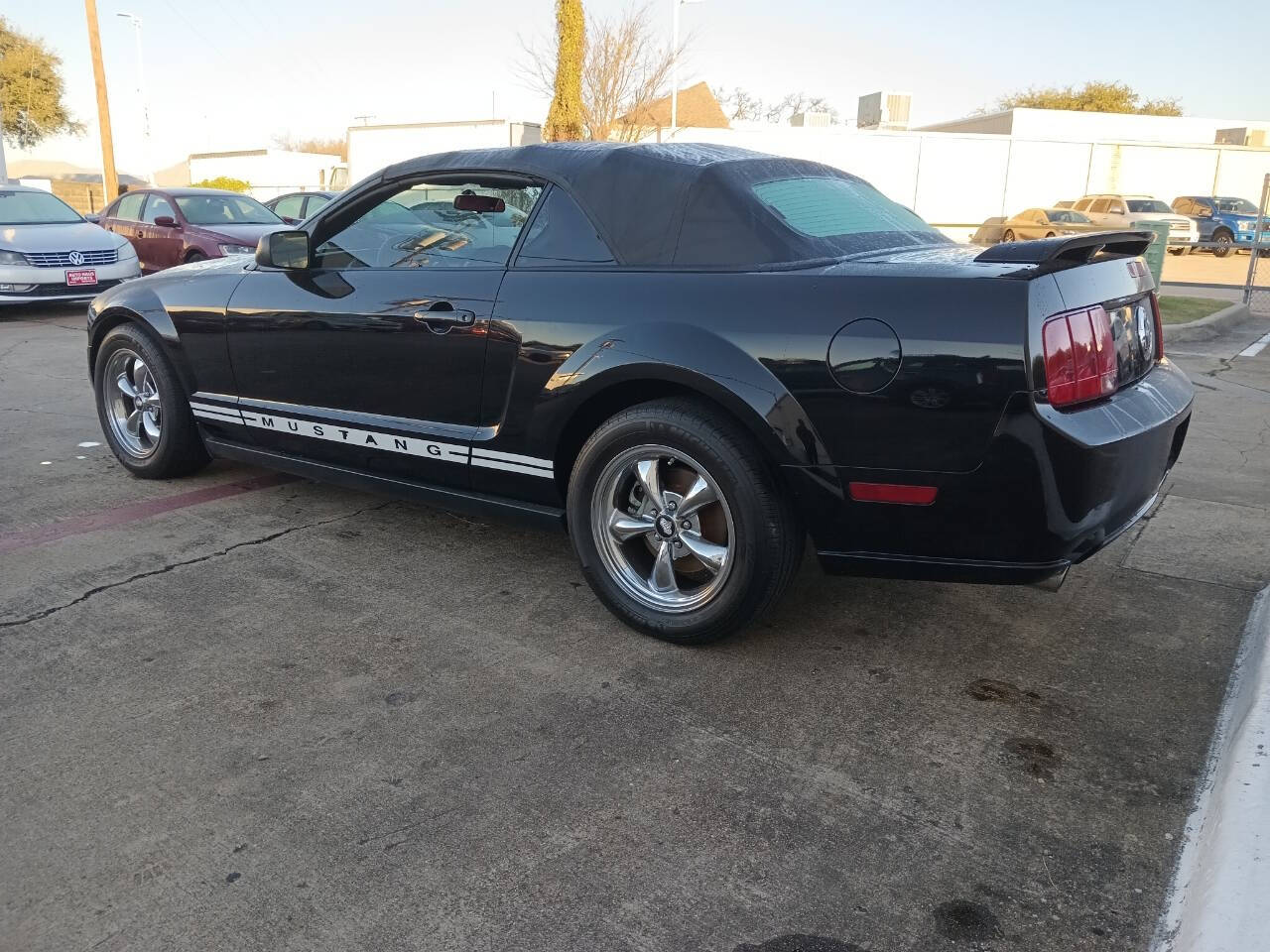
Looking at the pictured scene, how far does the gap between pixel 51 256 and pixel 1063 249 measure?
37.5 feet

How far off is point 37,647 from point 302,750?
3.95ft

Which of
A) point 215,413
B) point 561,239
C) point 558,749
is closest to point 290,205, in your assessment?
point 215,413

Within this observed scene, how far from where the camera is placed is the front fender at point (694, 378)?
116 inches

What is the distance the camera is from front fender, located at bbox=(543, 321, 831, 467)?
2943mm

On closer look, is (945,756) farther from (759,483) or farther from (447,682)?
(447,682)

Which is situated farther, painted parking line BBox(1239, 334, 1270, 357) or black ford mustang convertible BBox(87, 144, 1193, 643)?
painted parking line BBox(1239, 334, 1270, 357)

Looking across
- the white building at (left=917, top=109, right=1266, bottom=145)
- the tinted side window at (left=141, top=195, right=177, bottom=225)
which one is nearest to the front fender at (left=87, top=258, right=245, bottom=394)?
the tinted side window at (left=141, top=195, right=177, bottom=225)

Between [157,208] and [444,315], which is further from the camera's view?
[157,208]

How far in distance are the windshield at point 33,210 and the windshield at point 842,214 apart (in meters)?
11.1

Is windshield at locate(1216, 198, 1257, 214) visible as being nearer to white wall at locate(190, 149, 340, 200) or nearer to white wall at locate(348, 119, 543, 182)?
Result: white wall at locate(348, 119, 543, 182)

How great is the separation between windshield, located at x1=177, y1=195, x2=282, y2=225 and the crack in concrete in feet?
33.0

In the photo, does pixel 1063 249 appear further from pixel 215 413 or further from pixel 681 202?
pixel 215 413

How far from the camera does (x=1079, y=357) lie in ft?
9.18

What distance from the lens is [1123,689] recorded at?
10.1 ft
